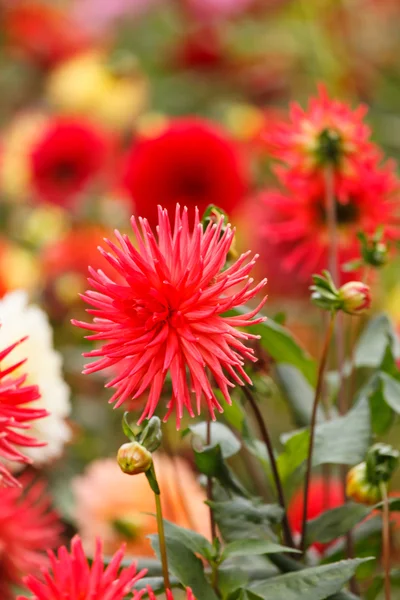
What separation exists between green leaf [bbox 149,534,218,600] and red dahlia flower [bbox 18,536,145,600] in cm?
4

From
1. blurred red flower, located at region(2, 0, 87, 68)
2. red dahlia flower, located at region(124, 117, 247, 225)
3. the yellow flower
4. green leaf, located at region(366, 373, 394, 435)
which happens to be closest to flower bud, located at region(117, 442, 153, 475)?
green leaf, located at region(366, 373, 394, 435)

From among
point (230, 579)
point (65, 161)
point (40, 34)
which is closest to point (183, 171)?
point (65, 161)

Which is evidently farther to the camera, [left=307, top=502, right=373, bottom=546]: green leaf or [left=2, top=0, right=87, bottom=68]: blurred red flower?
[left=2, top=0, right=87, bottom=68]: blurred red flower

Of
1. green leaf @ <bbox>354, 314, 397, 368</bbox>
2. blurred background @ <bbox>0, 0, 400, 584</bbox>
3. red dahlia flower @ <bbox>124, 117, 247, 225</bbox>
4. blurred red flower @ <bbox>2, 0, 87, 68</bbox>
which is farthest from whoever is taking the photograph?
blurred red flower @ <bbox>2, 0, 87, 68</bbox>

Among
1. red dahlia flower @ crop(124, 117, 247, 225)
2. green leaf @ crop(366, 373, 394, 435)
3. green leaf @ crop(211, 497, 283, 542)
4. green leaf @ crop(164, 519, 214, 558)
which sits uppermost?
red dahlia flower @ crop(124, 117, 247, 225)

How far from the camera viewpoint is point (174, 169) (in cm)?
65

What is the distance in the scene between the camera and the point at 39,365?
383 mm

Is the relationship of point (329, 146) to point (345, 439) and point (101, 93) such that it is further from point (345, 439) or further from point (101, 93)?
point (101, 93)

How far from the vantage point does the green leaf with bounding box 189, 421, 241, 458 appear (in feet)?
0.99

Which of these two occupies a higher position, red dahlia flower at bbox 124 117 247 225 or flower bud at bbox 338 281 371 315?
red dahlia flower at bbox 124 117 247 225

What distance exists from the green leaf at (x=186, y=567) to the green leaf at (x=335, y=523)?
5 cm

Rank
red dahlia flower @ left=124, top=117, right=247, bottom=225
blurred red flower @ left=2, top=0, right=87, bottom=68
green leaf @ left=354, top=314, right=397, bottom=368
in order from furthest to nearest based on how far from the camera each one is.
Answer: blurred red flower @ left=2, top=0, right=87, bottom=68, red dahlia flower @ left=124, top=117, right=247, bottom=225, green leaf @ left=354, top=314, right=397, bottom=368

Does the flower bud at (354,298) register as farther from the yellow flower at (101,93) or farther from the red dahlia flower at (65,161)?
the yellow flower at (101,93)

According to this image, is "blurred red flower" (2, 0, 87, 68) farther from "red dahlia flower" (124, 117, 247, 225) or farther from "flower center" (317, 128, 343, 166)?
"flower center" (317, 128, 343, 166)
